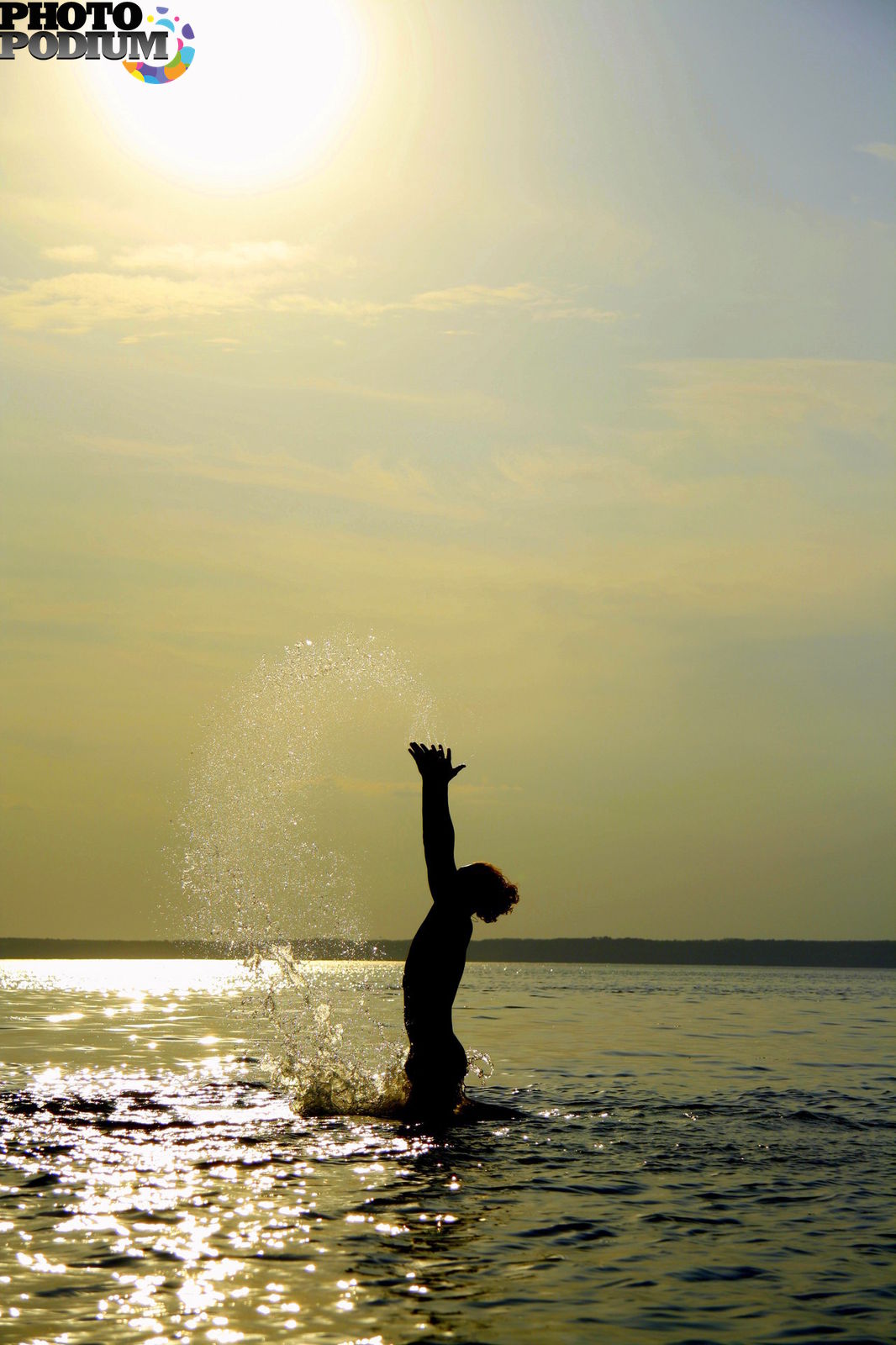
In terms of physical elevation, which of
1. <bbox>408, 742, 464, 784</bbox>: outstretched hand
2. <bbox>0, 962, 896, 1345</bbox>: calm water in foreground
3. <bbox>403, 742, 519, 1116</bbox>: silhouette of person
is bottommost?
<bbox>0, 962, 896, 1345</bbox>: calm water in foreground

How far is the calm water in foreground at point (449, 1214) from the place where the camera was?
677cm

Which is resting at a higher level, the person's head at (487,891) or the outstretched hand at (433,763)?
the outstretched hand at (433,763)

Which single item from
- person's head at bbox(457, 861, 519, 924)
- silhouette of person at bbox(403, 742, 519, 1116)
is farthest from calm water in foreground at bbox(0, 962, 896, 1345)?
person's head at bbox(457, 861, 519, 924)

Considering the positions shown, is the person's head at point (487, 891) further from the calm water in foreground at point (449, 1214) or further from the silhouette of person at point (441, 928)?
the calm water in foreground at point (449, 1214)

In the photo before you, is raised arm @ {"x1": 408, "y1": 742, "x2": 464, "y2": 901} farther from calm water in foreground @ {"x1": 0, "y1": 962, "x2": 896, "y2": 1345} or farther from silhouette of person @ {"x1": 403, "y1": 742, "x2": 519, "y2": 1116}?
calm water in foreground @ {"x1": 0, "y1": 962, "x2": 896, "y2": 1345}

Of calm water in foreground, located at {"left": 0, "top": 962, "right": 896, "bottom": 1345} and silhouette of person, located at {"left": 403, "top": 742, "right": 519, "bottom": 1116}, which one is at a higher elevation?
silhouette of person, located at {"left": 403, "top": 742, "right": 519, "bottom": 1116}

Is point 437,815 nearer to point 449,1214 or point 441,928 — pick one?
point 441,928

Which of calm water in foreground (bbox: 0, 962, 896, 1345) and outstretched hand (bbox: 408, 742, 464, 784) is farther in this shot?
outstretched hand (bbox: 408, 742, 464, 784)

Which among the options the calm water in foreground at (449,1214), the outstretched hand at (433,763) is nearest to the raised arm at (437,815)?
the outstretched hand at (433,763)

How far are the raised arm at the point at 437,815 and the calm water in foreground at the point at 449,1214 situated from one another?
2.65 metres

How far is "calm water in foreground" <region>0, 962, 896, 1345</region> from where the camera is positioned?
6773mm

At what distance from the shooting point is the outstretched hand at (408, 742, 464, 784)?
12.2 metres

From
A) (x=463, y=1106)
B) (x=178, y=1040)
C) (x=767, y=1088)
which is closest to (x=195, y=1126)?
(x=463, y=1106)

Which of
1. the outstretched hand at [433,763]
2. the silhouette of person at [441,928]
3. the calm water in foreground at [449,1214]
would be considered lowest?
the calm water in foreground at [449,1214]
